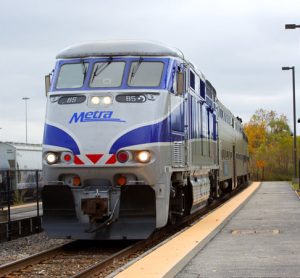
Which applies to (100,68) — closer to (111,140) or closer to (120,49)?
(120,49)

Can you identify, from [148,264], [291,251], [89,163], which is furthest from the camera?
[89,163]

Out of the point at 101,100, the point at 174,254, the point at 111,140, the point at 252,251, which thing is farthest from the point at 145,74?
the point at 252,251

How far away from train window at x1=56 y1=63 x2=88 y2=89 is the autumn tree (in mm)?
57661

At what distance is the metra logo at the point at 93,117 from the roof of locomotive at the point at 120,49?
4.63 ft

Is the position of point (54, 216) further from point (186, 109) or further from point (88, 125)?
point (186, 109)

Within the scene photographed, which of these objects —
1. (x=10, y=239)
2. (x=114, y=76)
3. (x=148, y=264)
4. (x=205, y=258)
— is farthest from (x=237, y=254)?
(x=10, y=239)

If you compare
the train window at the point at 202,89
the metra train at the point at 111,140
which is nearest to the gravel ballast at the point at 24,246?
the metra train at the point at 111,140

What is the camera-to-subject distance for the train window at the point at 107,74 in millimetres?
11758

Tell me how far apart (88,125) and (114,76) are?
4.03 ft

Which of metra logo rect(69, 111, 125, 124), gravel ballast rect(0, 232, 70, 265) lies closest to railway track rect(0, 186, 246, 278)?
gravel ballast rect(0, 232, 70, 265)

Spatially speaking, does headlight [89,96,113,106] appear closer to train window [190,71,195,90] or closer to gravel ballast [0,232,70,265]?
gravel ballast [0,232,70,265]

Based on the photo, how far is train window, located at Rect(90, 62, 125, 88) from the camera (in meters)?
11.8

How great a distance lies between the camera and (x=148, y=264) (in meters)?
8.63

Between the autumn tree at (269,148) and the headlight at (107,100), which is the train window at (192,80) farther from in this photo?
the autumn tree at (269,148)
